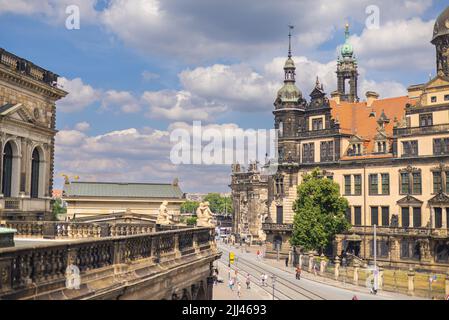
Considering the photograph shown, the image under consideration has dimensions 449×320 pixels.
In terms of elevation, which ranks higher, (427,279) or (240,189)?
(240,189)

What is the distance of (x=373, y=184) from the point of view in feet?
224

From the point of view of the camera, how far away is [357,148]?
233ft

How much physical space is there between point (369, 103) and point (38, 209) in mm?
52029

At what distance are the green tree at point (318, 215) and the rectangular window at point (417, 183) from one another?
26.7 ft

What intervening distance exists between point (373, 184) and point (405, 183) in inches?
164

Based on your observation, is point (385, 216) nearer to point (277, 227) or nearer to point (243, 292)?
point (277, 227)

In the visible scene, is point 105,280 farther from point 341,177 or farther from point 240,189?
point 240,189

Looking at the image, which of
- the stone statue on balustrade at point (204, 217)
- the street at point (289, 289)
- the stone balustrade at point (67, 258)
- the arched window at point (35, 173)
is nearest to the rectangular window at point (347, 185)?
the street at point (289, 289)

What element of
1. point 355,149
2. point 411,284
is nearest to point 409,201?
point 355,149

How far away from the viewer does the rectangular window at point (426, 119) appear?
2477 inches

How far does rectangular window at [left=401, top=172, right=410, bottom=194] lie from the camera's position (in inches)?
2554

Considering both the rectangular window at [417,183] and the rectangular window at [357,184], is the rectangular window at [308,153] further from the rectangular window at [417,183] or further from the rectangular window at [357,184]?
the rectangular window at [417,183]

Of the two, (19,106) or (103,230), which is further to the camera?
(19,106)
